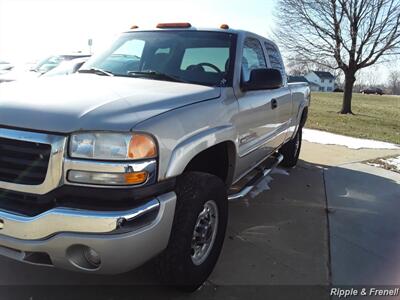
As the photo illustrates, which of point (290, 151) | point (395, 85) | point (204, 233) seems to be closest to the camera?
point (204, 233)

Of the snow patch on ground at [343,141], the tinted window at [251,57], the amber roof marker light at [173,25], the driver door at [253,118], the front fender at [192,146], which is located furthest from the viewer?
the snow patch on ground at [343,141]

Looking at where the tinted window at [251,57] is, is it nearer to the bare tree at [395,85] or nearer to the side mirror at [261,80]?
the side mirror at [261,80]

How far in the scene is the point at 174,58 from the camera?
3900 millimetres

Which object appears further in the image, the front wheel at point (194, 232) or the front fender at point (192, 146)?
the front wheel at point (194, 232)

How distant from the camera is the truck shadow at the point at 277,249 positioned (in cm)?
304

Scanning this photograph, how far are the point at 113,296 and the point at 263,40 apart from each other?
3332mm

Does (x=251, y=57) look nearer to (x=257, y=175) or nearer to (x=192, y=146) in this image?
(x=257, y=175)

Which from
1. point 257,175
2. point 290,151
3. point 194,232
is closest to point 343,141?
point 290,151

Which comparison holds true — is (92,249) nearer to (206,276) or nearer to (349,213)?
(206,276)

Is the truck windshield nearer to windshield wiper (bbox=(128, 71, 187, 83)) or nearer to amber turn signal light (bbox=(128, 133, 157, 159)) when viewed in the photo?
windshield wiper (bbox=(128, 71, 187, 83))

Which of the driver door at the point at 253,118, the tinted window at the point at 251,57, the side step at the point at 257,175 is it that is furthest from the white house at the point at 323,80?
the driver door at the point at 253,118

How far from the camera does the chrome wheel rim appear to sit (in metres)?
3.02

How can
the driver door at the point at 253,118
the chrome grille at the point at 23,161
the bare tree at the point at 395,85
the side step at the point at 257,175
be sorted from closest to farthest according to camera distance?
1. the chrome grille at the point at 23,161
2. the driver door at the point at 253,118
3. the side step at the point at 257,175
4. the bare tree at the point at 395,85

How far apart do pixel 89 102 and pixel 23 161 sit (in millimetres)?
515
